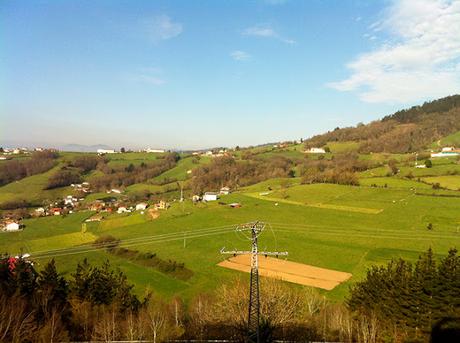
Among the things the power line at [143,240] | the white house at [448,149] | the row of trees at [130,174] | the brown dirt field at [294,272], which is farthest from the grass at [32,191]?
the white house at [448,149]

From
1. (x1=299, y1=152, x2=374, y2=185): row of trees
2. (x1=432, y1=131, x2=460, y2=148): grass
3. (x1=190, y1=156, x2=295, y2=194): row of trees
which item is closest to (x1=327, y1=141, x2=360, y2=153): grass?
(x1=299, y1=152, x2=374, y2=185): row of trees

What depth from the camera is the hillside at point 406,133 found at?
159000 mm

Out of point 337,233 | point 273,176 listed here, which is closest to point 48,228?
point 337,233

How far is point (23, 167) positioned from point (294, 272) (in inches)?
5305

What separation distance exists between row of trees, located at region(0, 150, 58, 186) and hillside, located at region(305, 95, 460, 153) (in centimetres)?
12105

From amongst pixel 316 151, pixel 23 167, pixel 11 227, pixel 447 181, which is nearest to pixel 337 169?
pixel 447 181

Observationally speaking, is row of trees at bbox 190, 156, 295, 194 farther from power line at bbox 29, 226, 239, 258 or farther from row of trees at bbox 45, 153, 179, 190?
power line at bbox 29, 226, 239, 258

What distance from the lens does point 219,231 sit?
74000 mm

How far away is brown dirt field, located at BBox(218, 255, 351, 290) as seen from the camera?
46.9 meters

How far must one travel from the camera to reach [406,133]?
170m

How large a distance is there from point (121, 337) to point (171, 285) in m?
18.8

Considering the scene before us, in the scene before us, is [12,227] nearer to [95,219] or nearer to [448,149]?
[95,219]

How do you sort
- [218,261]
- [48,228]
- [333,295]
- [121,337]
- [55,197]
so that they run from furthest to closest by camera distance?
[55,197], [48,228], [218,261], [333,295], [121,337]

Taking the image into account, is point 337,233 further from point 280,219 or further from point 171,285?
point 171,285
